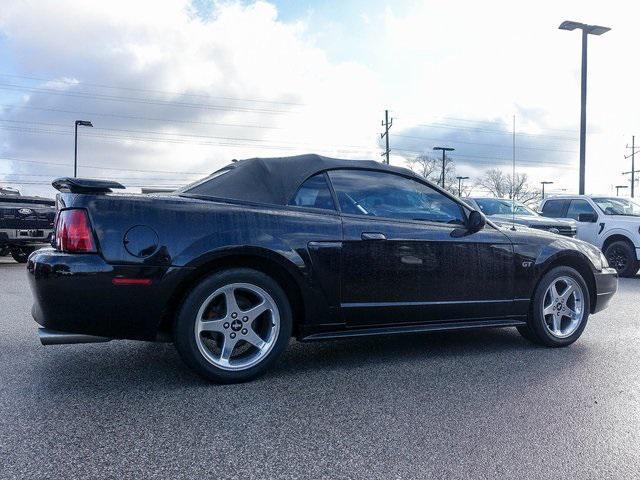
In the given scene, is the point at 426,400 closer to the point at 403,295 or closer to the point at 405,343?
the point at 403,295

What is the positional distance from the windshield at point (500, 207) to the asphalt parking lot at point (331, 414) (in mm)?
7531

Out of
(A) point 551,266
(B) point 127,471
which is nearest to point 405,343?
(A) point 551,266

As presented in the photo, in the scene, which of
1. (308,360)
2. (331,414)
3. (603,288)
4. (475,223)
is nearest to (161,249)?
(331,414)

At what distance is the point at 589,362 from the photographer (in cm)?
440

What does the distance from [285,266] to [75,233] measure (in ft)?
4.32

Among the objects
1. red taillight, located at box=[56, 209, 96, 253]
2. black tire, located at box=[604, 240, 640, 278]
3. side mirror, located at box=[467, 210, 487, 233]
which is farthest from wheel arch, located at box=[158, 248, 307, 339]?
black tire, located at box=[604, 240, 640, 278]

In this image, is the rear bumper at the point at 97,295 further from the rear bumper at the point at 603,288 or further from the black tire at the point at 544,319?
the rear bumper at the point at 603,288

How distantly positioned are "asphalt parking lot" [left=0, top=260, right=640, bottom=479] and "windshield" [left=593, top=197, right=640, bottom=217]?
839 cm

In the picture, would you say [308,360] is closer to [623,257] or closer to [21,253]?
[623,257]

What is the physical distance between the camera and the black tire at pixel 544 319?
477cm

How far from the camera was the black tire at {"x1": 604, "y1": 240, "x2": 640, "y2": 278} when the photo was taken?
11.4 m

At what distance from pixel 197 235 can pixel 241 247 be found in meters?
0.29

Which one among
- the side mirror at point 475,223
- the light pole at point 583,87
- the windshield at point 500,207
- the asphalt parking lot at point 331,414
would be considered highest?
the light pole at point 583,87

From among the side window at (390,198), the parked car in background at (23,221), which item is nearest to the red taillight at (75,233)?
the side window at (390,198)
